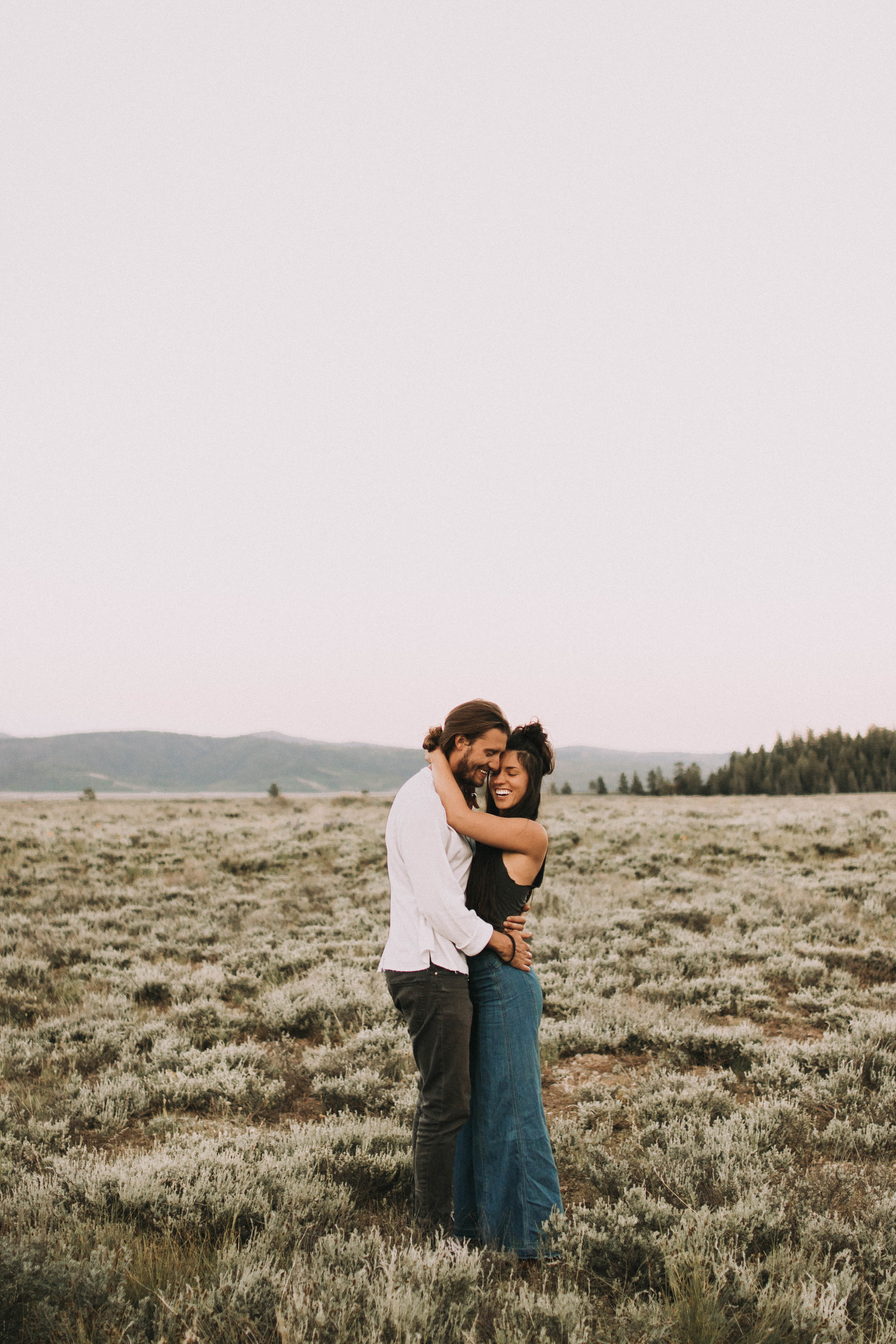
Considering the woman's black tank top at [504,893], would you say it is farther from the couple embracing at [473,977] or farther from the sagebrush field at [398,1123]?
the sagebrush field at [398,1123]

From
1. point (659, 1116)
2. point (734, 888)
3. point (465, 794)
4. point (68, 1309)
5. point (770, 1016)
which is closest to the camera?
point (68, 1309)

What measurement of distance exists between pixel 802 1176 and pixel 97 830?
20562 millimetres

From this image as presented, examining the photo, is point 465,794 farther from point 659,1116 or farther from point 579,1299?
point 659,1116

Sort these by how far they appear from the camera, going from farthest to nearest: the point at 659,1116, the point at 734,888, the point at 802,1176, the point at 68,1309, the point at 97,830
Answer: the point at 97,830, the point at 734,888, the point at 659,1116, the point at 802,1176, the point at 68,1309

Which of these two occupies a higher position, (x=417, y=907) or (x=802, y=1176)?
(x=417, y=907)

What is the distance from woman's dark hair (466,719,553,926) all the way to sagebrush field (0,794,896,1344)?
1450 millimetres

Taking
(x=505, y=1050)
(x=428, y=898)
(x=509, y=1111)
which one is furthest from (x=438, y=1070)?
(x=428, y=898)

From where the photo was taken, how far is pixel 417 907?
137 inches

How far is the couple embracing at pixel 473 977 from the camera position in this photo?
3357 mm

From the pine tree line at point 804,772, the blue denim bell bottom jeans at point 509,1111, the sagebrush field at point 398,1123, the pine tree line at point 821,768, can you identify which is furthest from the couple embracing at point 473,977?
the pine tree line at point 821,768

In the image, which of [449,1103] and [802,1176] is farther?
[802,1176]

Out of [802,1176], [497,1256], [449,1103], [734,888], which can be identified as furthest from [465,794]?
[734,888]

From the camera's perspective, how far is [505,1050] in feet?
11.6

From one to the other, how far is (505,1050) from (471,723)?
5.22 feet
